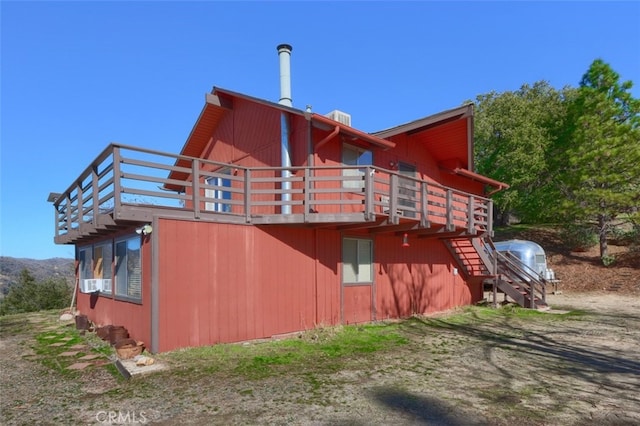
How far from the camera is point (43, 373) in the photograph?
295 inches

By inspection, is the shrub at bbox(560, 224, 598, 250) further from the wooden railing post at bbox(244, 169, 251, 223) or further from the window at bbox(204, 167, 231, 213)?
the wooden railing post at bbox(244, 169, 251, 223)

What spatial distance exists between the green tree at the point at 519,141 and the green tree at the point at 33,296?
112ft

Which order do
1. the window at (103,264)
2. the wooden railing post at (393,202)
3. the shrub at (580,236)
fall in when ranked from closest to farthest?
the wooden railing post at (393,202)
the window at (103,264)
the shrub at (580,236)

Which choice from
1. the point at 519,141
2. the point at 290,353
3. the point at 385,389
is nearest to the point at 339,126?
the point at 290,353

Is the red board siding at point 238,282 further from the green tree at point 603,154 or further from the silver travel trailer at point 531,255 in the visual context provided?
the green tree at point 603,154

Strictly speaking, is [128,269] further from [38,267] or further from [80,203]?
[38,267]

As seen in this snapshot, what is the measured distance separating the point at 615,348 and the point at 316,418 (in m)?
8.00

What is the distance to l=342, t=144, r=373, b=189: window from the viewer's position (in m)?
12.0

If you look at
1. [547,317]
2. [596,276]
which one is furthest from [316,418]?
[596,276]

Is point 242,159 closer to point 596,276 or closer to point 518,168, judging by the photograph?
point 596,276

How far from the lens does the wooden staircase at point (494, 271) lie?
15.8 m

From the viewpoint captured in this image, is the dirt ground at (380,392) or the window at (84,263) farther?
the window at (84,263)

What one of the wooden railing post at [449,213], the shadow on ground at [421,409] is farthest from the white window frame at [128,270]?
the wooden railing post at [449,213]

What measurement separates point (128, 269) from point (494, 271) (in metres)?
13.2
